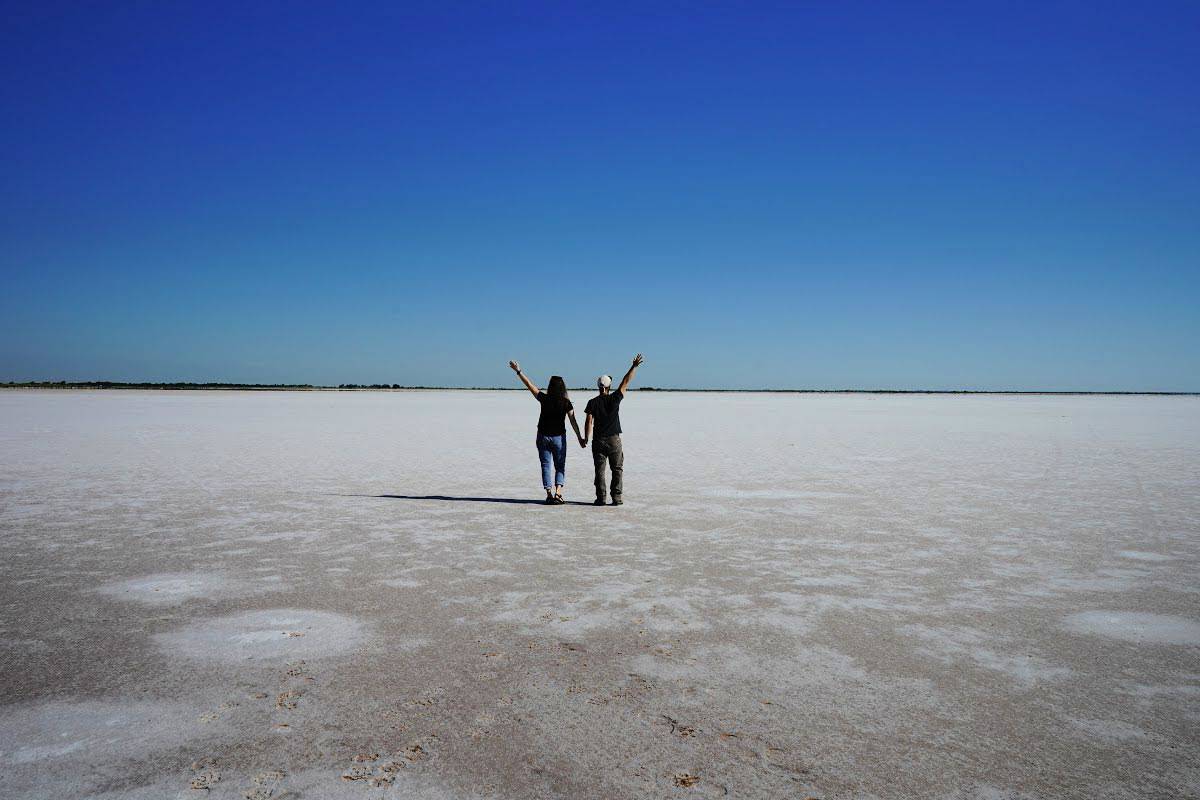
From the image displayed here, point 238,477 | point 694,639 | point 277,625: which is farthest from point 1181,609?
point 238,477

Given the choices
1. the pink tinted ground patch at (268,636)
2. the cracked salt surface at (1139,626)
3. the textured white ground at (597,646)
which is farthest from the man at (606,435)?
the cracked salt surface at (1139,626)

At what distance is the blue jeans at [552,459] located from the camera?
10719 millimetres

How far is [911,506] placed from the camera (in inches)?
419

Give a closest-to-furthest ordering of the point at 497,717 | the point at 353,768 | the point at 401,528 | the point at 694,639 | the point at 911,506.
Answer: the point at 353,768
the point at 497,717
the point at 694,639
the point at 401,528
the point at 911,506

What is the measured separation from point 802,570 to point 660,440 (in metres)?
15.8

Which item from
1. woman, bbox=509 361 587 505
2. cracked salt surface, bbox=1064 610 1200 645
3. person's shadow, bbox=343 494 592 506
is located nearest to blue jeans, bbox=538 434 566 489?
woman, bbox=509 361 587 505

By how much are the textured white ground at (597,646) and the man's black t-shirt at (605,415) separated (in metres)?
1.11

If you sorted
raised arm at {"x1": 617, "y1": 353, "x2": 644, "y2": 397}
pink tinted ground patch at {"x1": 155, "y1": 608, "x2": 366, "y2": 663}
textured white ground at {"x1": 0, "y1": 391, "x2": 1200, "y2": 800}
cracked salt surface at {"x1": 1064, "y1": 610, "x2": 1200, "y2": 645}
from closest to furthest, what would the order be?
1. textured white ground at {"x1": 0, "y1": 391, "x2": 1200, "y2": 800}
2. pink tinted ground patch at {"x1": 155, "y1": 608, "x2": 366, "y2": 663}
3. cracked salt surface at {"x1": 1064, "y1": 610, "x2": 1200, "y2": 645}
4. raised arm at {"x1": 617, "y1": 353, "x2": 644, "y2": 397}

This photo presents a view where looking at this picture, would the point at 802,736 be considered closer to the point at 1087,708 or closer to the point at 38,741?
the point at 1087,708

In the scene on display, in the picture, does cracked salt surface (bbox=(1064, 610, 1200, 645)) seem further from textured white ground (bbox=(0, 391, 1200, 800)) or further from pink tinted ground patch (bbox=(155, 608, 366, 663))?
pink tinted ground patch (bbox=(155, 608, 366, 663))

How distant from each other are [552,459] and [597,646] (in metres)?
6.09

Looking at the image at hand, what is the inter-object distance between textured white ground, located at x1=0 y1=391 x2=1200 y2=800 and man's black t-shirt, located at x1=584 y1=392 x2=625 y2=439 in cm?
111

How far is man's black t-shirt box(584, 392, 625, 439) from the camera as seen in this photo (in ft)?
34.8

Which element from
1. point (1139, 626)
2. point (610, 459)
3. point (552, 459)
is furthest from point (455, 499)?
point (1139, 626)
